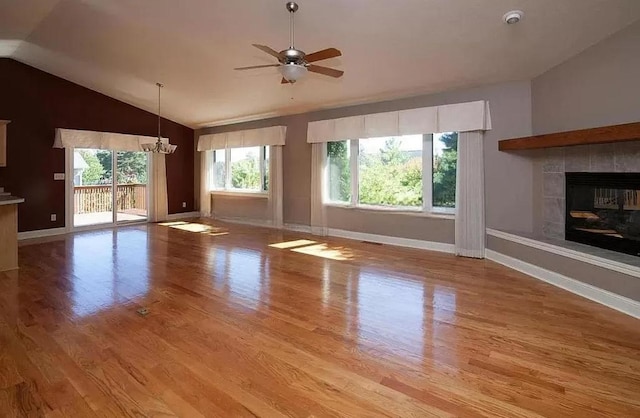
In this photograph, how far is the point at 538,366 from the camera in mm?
2225

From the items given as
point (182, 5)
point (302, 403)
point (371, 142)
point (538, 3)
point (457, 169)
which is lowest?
point (302, 403)

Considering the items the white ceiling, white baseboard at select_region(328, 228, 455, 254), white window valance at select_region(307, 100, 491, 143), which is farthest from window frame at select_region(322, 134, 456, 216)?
the white ceiling

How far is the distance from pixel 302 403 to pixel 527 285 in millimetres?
3197

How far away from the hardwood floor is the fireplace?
85cm

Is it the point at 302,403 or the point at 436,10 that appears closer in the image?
the point at 302,403

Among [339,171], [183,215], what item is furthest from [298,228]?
[183,215]

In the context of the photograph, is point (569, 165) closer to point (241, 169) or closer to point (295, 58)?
point (295, 58)

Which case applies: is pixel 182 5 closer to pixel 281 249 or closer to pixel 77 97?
pixel 281 249

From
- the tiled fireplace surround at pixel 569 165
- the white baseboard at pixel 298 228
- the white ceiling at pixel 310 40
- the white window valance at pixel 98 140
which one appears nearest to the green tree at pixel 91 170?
the white window valance at pixel 98 140

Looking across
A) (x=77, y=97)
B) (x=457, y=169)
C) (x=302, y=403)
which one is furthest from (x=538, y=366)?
(x=77, y=97)

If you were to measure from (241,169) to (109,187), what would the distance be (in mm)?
3046

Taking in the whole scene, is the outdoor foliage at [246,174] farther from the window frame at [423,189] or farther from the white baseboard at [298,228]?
the window frame at [423,189]

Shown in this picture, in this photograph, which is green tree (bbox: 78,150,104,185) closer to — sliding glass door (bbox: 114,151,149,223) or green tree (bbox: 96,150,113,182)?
green tree (bbox: 96,150,113,182)

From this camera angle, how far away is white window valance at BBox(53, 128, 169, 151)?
23.0 feet
